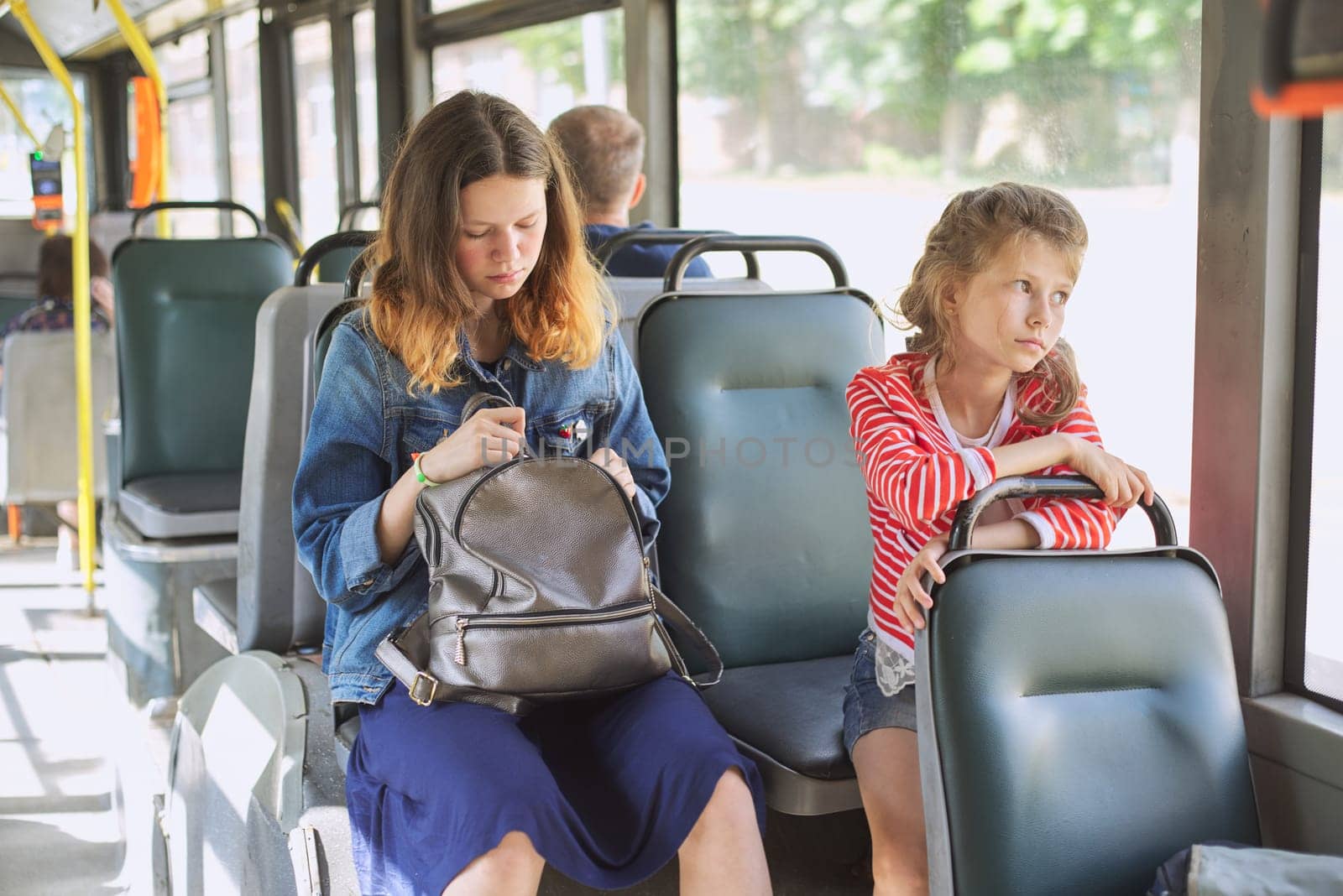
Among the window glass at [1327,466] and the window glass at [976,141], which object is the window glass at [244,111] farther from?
the window glass at [1327,466]

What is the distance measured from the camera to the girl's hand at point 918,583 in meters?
1.40

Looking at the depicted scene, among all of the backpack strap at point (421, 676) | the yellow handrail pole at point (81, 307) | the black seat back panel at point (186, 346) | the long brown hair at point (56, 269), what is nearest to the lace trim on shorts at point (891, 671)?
the backpack strap at point (421, 676)

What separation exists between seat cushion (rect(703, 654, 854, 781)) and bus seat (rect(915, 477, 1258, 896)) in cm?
31

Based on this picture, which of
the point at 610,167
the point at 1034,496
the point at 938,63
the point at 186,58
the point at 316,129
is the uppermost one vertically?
the point at 186,58

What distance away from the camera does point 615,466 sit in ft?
5.61

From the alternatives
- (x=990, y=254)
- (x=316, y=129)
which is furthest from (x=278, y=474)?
(x=316, y=129)

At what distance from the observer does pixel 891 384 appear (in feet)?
5.53

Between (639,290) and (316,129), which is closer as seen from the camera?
(639,290)

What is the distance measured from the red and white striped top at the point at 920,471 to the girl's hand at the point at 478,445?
44 centimetres

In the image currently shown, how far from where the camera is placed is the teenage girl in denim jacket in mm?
1465

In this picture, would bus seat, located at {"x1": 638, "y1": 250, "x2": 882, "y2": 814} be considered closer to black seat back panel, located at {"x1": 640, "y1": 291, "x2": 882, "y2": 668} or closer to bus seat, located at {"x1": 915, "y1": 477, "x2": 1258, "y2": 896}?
black seat back panel, located at {"x1": 640, "y1": 291, "x2": 882, "y2": 668}

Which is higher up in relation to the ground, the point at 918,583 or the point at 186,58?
the point at 186,58

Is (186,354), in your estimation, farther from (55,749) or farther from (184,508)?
(55,749)

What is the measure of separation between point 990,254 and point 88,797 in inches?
88.5
